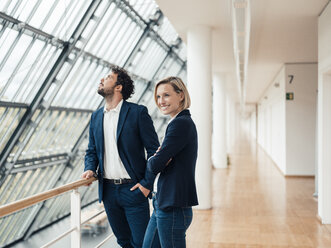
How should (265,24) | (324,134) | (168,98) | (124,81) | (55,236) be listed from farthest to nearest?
(55,236)
(265,24)
(324,134)
(124,81)
(168,98)

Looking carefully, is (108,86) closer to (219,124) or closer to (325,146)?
(325,146)

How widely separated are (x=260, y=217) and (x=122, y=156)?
13.4 ft

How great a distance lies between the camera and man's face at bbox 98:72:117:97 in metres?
2.50

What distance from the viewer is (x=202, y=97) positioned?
249 inches

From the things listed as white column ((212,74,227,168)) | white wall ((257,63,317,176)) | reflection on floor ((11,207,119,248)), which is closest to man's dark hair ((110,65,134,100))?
white wall ((257,63,317,176))

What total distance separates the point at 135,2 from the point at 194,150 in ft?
25.3

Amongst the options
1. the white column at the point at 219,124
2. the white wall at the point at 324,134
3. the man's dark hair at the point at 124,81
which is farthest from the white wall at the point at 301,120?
the man's dark hair at the point at 124,81

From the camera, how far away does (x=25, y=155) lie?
30.0ft

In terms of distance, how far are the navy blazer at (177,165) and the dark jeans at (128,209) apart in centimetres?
41

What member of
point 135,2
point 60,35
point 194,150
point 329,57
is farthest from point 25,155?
point 194,150

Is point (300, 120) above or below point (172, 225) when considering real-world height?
above

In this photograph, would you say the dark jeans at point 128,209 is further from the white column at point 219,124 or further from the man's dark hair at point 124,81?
the white column at point 219,124

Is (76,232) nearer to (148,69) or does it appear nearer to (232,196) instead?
(232,196)

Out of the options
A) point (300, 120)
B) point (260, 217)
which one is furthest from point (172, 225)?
point (300, 120)
